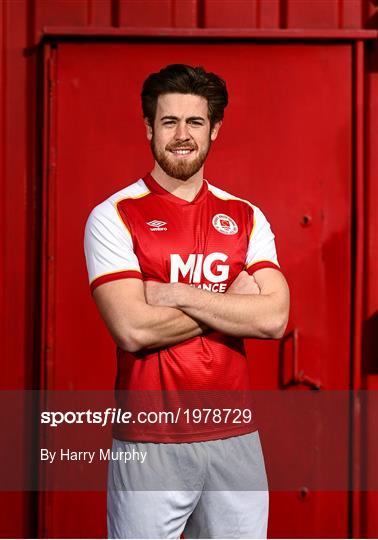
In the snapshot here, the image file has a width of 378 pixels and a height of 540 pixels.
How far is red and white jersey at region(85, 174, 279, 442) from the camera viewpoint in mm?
3480

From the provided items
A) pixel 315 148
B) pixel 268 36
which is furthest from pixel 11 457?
pixel 268 36

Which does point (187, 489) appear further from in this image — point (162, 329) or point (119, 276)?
point (119, 276)

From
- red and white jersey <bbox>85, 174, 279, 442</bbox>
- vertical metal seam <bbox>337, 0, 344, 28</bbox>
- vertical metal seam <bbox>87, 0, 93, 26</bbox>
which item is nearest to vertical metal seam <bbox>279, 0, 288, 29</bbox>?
vertical metal seam <bbox>337, 0, 344, 28</bbox>

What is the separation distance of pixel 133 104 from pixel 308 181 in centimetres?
96

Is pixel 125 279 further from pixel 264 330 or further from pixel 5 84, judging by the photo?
pixel 5 84

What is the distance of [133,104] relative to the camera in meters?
4.53

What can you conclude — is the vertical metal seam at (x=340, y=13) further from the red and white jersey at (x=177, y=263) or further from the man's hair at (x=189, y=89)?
the red and white jersey at (x=177, y=263)

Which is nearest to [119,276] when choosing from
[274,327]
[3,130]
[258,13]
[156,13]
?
[274,327]

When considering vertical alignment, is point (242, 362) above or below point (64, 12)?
below

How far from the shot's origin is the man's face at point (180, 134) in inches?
145

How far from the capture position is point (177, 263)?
11.7 feet

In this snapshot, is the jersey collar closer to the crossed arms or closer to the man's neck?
the man's neck

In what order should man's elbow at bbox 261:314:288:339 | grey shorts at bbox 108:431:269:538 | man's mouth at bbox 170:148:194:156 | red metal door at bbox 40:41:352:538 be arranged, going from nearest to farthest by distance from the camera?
grey shorts at bbox 108:431:269:538
man's elbow at bbox 261:314:288:339
man's mouth at bbox 170:148:194:156
red metal door at bbox 40:41:352:538

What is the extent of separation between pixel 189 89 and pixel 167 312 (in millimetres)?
970
